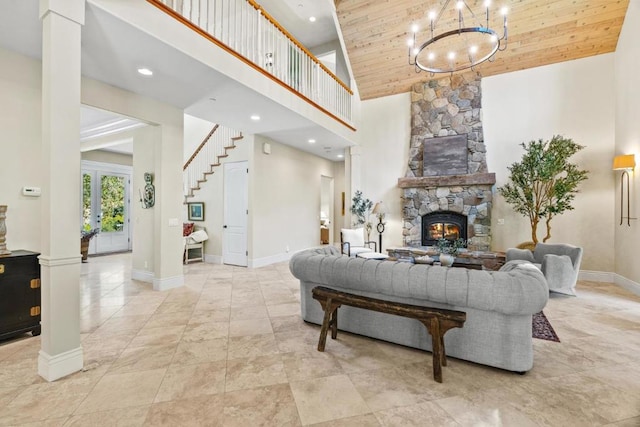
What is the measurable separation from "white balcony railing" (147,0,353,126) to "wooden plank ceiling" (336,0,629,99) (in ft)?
3.22

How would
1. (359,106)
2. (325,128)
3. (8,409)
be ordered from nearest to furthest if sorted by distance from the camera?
(8,409), (325,128), (359,106)

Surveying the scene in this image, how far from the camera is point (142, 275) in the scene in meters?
5.06

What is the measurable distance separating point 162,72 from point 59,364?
308 cm

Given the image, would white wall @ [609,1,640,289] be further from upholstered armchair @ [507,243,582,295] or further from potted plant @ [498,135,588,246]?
upholstered armchair @ [507,243,582,295]

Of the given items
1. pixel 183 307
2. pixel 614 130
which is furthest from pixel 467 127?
pixel 183 307

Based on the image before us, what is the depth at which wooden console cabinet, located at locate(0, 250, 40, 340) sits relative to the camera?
2.69m

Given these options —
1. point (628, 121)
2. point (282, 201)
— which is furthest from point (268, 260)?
point (628, 121)

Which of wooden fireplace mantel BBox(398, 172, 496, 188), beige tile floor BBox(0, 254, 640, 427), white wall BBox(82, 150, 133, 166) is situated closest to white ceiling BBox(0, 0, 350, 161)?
wooden fireplace mantel BBox(398, 172, 496, 188)

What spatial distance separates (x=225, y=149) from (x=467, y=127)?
5.37 metres

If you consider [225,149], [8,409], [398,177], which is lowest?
[8,409]

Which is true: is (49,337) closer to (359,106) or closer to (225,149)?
(225,149)

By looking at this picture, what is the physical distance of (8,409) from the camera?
1830 millimetres

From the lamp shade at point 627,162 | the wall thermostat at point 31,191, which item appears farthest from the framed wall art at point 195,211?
the lamp shade at point 627,162

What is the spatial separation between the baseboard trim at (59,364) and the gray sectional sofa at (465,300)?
2.16 m
